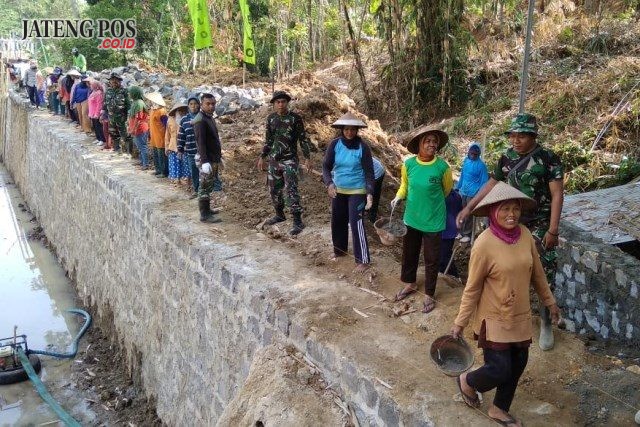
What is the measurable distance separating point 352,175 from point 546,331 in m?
2.20

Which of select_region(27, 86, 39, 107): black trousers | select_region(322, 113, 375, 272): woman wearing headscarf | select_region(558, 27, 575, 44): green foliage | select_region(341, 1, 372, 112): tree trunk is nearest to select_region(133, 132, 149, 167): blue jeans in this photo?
select_region(341, 1, 372, 112): tree trunk

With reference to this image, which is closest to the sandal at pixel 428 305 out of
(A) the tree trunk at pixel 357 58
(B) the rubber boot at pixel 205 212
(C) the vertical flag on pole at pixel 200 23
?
(B) the rubber boot at pixel 205 212

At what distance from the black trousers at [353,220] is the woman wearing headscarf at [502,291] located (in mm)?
2109

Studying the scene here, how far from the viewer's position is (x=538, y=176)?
12.8 feet

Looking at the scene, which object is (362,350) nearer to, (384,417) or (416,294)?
(384,417)

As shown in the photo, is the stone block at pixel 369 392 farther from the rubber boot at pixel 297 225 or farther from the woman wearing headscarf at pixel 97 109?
the woman wearing headscarf at pixel 97 109

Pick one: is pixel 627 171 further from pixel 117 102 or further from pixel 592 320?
pixel 117 102

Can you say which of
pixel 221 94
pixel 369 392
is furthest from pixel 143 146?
pixel 369 392

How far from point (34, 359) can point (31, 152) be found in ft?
33.2

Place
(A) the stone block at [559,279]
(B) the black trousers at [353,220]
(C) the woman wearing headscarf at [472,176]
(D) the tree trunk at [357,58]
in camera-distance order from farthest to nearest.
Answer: (D) the tree trunk at [357,58], (C) the woman wearing headscarf at [472,176], (B) the black trousers at [353,220], (A) the stone block at [559,279]

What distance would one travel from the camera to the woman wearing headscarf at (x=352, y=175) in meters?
5.19

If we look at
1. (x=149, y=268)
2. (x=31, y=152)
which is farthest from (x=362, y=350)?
(x=31, y=152)

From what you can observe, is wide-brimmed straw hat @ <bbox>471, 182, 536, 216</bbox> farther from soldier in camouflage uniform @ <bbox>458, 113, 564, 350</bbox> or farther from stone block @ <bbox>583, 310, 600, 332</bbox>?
stone block @ <bbox>583, 310, 600, 332</bbox>

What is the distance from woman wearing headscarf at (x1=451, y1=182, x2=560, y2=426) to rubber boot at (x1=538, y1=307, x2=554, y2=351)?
0.78m
